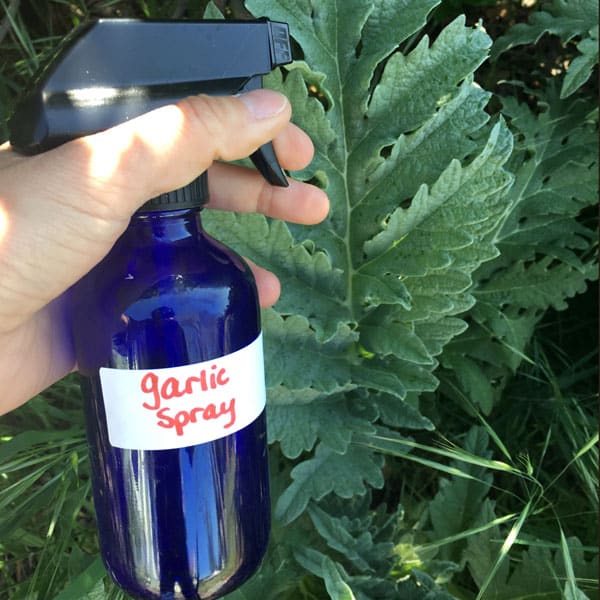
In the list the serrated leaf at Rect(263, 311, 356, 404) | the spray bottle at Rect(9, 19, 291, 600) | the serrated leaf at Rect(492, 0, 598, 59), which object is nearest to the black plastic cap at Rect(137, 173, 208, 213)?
the spray bottle at Rect(9, 19, 291, 600)

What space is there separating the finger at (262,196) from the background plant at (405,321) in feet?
0.13

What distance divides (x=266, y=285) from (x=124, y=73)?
414mm

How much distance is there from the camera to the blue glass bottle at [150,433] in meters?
0.77

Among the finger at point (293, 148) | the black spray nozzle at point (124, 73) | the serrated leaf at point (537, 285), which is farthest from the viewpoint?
the serrated leaf at point (537, 285)

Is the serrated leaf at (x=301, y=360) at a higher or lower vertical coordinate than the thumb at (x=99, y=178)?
lower

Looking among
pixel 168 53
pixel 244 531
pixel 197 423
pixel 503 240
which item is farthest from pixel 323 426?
pixel 168 53

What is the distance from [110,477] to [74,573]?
13.0 inches

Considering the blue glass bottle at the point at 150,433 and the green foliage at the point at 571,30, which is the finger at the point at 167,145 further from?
the green foliage at the point at 571,30

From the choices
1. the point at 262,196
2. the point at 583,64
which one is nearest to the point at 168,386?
the point at 262,196

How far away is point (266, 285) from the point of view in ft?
3.32

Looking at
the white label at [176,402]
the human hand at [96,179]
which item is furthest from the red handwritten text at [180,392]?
the human hand at [96,179]

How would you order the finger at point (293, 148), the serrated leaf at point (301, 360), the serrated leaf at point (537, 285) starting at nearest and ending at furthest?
the finger at point (293, 148), the serrated leaf at point (301, 360), the serrated leaf at point (537, 285)

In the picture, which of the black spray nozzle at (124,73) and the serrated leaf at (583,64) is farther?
the serrated leaf at (583,64)

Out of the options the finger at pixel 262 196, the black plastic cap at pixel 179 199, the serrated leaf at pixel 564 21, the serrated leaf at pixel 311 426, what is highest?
the serrated leaf at pixel 564 21
